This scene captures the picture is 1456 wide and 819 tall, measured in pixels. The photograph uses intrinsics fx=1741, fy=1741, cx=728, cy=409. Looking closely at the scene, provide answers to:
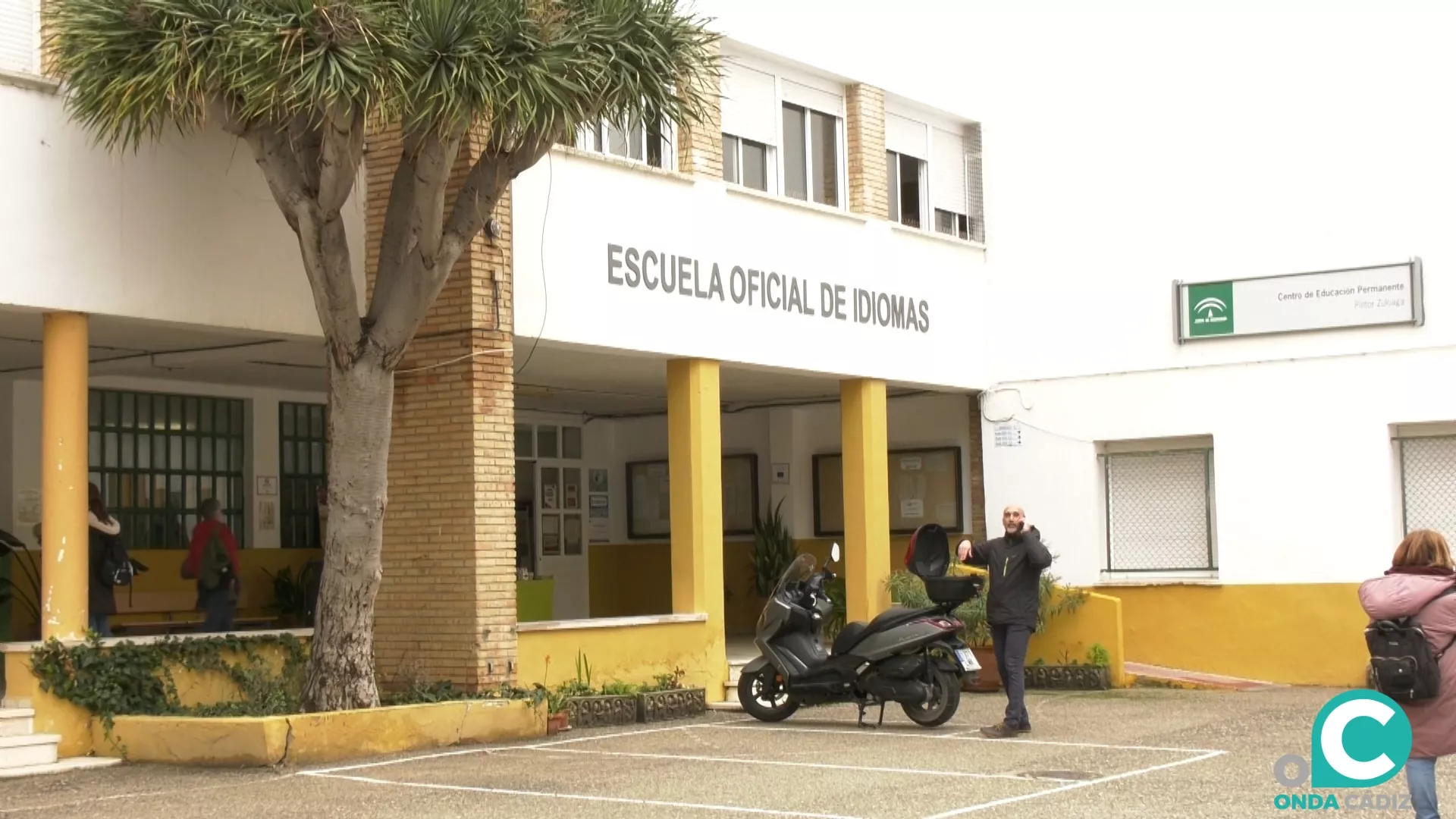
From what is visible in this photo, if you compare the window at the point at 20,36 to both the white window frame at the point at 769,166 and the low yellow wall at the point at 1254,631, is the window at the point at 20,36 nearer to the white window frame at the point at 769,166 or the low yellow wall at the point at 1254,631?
the white window frame at the point at 769,166

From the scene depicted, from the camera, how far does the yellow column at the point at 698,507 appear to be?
1562 cm

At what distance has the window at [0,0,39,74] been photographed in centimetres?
1167

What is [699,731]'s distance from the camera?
13406 mm

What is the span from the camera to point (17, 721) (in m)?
11.3

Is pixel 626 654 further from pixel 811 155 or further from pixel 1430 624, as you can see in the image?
pixel 1430 624

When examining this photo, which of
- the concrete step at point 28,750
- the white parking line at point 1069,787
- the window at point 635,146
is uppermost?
the window at point 635,146

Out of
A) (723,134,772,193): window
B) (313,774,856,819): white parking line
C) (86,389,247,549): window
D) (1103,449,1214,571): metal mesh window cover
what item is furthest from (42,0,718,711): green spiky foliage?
(1103,449,1214,571): metal mesh window cover

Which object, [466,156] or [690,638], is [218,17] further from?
[690,638]

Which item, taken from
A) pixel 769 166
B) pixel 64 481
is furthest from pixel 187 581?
pixel 769 166

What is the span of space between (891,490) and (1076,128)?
Result: 4.91 m

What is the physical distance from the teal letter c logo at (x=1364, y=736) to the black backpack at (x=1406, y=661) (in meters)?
0.48

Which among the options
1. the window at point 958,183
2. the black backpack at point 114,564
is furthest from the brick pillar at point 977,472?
the black backpack at point 114,564

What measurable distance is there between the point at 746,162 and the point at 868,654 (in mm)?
5913

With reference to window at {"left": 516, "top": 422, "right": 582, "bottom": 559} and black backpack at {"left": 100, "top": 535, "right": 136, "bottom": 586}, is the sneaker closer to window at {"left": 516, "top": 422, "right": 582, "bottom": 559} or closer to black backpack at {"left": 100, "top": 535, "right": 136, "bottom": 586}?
black backpack at {"left": 100, "top": 535, "right": 136, "bottom": 586}
